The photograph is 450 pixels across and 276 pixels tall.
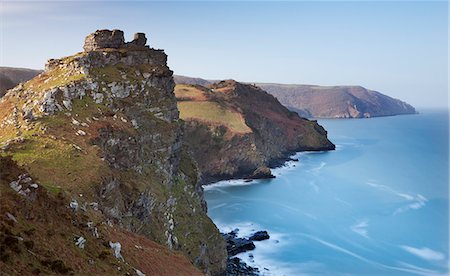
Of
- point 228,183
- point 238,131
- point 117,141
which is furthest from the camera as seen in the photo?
point 238,131

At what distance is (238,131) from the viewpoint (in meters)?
120

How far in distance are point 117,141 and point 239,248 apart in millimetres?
27913

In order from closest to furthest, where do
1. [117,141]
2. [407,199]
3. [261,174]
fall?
[117,141] < [407,199] < [261,174]

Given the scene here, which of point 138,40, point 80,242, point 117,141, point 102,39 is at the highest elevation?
point 138,40

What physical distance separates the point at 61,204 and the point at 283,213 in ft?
209

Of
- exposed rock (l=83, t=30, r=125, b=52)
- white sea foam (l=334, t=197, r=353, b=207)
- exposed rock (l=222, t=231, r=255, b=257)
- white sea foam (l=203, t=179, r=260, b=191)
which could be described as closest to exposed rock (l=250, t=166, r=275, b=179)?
white sea foam (l=203, t=179, r=260, b=191)

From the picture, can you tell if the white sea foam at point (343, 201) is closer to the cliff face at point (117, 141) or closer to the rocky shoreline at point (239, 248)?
the rocky shoreline at point (239, 248)

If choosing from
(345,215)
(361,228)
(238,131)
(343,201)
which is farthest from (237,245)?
(238,131)

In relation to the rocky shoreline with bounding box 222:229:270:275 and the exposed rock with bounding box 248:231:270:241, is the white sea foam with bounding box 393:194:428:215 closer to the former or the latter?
the exposed rock with bounding box 248:231:270:241

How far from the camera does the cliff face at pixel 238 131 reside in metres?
112

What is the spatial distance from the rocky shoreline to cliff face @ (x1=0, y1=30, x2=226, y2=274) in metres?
2.96

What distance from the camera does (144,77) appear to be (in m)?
48.5

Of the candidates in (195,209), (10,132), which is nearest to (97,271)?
(10,132)

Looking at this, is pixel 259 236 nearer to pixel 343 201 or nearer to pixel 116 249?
pixel 343 201
